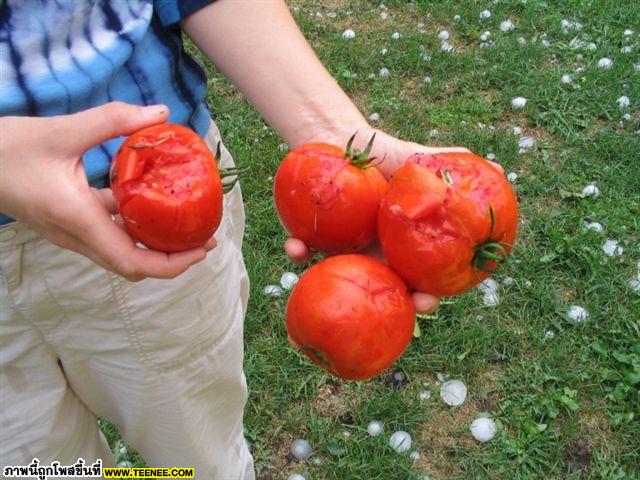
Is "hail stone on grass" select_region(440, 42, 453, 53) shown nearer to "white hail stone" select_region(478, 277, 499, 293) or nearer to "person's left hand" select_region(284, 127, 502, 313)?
"white hail stone" select_region(478, 277, 499, 293)

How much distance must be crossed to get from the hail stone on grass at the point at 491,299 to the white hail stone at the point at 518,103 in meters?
1.48

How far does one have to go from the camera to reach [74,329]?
4.60 feet

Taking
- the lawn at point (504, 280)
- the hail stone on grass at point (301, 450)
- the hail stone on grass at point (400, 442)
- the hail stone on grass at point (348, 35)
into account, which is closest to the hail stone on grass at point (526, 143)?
the lawn at point (504, 280)

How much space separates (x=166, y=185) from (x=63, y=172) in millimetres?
167

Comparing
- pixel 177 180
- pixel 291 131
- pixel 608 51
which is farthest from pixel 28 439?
pixel 608 51

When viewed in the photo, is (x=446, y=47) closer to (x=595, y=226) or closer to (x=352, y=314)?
(x=595, y=226)

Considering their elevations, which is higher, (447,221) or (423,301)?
(447,221)

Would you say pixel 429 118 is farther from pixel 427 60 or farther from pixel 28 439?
pixel 28 439

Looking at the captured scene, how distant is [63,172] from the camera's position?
1.10 metres

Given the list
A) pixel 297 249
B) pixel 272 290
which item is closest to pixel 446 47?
pixel 272 290

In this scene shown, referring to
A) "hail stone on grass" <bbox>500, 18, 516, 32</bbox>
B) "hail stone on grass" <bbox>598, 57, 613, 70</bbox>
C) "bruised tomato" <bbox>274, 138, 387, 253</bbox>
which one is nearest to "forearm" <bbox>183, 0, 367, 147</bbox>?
"bruised tomato" <bbox>274, 138, 387, 253</bbox>

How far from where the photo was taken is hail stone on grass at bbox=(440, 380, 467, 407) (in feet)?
8.36

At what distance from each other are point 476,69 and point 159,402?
3.26m

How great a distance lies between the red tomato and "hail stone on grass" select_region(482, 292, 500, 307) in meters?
1.87
